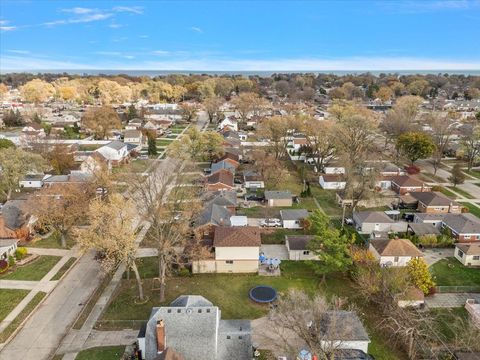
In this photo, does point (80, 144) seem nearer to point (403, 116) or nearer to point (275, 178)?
point (275, 178)

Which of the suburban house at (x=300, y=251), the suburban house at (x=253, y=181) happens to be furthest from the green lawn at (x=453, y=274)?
the suburban house at (x=253, y=181)

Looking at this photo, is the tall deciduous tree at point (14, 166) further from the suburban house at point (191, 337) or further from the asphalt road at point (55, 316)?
the suburban house at point (191, 337)

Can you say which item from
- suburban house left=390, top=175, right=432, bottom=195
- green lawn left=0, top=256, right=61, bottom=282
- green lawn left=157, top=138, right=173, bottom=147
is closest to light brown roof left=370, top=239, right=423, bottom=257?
suburban house left=390, top=175, right=432, bottom=195

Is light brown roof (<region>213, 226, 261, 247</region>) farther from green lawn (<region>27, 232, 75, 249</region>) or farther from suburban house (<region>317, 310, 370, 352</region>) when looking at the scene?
green lawn (<region>27, 232, 75, 249</region>)

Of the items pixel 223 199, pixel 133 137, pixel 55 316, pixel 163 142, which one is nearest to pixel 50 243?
pixel 55 316

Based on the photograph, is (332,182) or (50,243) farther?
(332,182)

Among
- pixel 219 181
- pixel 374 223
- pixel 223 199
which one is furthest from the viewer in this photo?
pixel 219 181

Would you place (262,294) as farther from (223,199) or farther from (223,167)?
(223,167)
